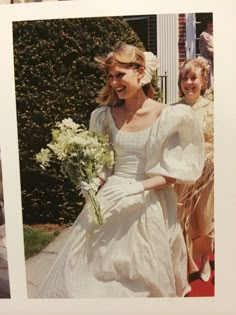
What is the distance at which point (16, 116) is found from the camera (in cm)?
92

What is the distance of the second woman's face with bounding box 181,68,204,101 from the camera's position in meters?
0.90

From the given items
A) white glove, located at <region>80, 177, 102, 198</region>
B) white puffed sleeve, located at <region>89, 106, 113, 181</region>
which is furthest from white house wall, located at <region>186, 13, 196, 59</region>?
white glove, located at <region>80, 177, 102, 198</region>

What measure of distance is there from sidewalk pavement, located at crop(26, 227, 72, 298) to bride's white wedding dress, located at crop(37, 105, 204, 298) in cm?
1

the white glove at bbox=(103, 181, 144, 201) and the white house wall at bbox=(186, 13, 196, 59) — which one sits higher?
the white house wall at bbox=(186, 13, 196, 59)

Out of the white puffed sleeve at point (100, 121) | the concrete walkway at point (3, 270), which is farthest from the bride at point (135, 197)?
the concrete walkway at point (3, 270)

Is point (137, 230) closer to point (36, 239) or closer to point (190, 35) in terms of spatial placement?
point (36, 239)

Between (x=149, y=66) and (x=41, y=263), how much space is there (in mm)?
519

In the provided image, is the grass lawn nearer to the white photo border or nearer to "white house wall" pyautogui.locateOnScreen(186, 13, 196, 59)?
the white photo border

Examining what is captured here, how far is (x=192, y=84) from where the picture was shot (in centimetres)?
90

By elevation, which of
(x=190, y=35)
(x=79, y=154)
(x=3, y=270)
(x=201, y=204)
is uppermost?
(x=190, y=35)

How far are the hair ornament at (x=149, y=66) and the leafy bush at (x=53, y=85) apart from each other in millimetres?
34

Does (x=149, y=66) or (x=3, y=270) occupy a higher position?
(x=149, y=66)

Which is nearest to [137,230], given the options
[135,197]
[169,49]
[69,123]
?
[135,197]

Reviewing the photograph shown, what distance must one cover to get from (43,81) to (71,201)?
28cm
